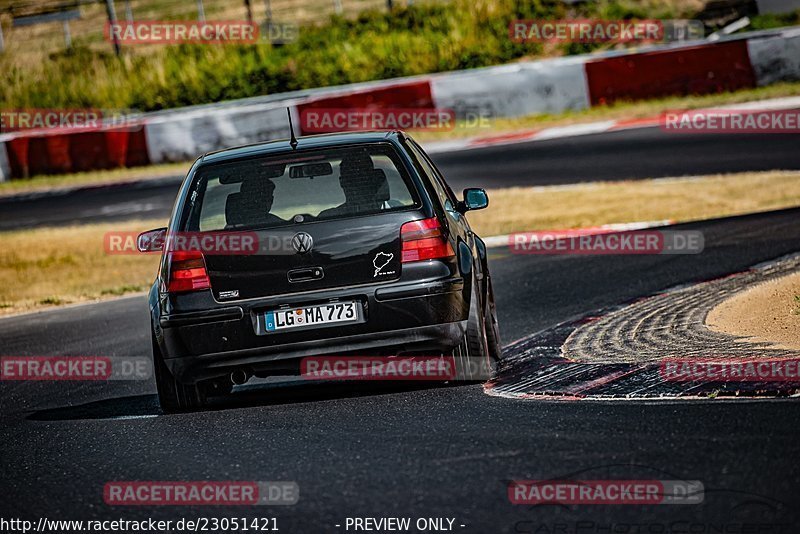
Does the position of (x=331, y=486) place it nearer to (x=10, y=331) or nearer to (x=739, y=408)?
(x=739, y=408)

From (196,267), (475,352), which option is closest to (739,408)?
(475,352)

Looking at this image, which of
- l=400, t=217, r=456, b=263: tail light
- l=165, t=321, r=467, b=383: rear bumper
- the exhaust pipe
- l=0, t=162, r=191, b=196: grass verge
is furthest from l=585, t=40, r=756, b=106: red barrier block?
the exhaust pipe

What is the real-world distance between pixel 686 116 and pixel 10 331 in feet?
43.1

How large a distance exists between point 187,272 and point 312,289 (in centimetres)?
67

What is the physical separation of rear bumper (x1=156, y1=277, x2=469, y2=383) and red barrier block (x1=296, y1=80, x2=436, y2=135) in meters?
18.0

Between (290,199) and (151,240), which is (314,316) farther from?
(151,240)

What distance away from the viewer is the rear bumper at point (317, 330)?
22.9ft

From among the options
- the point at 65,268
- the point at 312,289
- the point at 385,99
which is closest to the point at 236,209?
the point at 312,289

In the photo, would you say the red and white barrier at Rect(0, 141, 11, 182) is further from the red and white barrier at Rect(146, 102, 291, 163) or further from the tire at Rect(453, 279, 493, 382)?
the tire at Rect(453, 279, 493, 382)

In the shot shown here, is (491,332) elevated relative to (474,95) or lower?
lower

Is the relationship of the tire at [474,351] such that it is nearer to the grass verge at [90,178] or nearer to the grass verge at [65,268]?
the grass verge at [65,268]

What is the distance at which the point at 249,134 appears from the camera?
25531 mm

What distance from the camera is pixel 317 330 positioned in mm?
6980

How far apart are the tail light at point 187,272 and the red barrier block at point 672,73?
1805 cm
